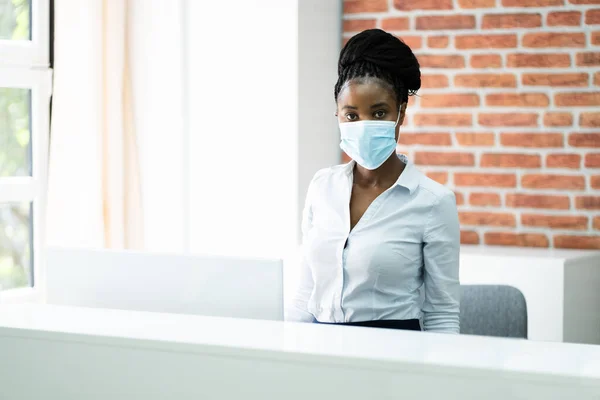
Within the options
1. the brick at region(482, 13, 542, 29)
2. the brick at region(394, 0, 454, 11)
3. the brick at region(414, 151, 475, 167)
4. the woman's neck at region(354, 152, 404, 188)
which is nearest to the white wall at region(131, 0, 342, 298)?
the brick at region(394, 0, 454, 11)

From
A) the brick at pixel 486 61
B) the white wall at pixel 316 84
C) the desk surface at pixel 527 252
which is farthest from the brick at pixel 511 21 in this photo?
the desk surface at pixel 527 252

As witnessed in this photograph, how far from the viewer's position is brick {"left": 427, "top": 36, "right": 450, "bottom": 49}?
328 cm

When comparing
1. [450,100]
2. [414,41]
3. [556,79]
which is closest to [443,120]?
[450,100]

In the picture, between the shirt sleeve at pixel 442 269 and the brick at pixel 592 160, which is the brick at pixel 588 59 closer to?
the brick at pixel 592 160

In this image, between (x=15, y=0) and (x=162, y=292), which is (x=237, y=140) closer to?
(x=15, y=0)

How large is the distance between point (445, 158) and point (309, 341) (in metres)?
2.28

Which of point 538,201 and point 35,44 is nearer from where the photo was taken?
point 35,44

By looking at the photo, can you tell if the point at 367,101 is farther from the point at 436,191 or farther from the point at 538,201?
the point at 538,201

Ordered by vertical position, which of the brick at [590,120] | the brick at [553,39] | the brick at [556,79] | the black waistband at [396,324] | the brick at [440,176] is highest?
the brick at [553,39]

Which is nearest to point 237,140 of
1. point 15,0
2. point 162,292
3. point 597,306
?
point 15,0

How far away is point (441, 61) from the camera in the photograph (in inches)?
129

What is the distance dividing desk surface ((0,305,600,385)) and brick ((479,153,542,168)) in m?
2.16

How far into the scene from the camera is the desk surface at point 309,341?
101 cm

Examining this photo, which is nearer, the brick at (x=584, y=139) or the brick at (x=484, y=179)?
the brick at (x=584, y=139)
